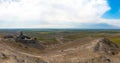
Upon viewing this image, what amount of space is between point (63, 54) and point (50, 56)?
2972mm

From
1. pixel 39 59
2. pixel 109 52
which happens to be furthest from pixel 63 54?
pixel 109 52

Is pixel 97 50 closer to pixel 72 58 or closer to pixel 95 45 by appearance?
pixel 95 45

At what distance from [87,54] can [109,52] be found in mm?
6249

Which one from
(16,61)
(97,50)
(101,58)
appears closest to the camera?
(16,61)

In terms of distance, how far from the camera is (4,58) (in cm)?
4922

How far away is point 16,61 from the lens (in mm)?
48656

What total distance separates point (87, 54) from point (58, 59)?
6.64 meters

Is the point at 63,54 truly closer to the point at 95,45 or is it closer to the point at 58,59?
the point at 58,59

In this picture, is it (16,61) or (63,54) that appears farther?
(63,54)

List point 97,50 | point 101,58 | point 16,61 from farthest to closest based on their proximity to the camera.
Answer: point 97,50, point 101,58, point 16,61

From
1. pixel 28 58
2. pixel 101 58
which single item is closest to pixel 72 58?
pixel 101 58

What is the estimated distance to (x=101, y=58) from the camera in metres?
52.2

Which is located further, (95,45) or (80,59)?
(95,45)

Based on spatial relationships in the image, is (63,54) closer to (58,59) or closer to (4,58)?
(58,59)
